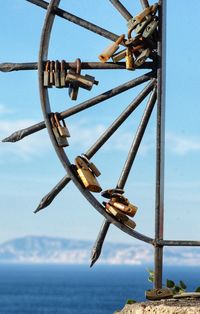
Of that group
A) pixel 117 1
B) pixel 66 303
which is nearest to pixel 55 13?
pixel 117 1

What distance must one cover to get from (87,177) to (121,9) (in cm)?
185

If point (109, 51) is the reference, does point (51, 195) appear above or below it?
below

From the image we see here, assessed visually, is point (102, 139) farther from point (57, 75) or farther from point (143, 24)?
point (143, 24)

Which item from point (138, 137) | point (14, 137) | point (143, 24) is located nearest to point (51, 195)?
Answer: point (14, 137)

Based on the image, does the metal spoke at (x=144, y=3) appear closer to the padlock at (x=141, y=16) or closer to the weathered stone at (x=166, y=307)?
the padlock at (x=141, y=16)

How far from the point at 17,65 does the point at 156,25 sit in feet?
5.24

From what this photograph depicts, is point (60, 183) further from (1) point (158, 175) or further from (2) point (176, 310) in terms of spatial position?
(2) point (176, 310)

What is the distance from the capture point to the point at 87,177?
438 inches

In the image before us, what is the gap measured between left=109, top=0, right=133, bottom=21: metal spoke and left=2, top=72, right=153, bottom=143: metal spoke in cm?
67

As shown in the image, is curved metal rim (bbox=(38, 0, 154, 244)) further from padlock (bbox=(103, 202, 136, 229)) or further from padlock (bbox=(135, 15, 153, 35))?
padlock (bbox=(135, 15, 153, 35))

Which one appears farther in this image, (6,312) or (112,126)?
(6,312)

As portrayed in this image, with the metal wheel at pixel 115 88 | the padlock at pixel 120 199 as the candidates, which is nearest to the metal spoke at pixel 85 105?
the metal wheel at pixel 115 88

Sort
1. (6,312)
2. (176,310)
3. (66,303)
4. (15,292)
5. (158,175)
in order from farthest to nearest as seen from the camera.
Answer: (15,292) → (66,303) → (6,312) → (158,175) → (176,310)

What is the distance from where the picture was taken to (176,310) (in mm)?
10352
